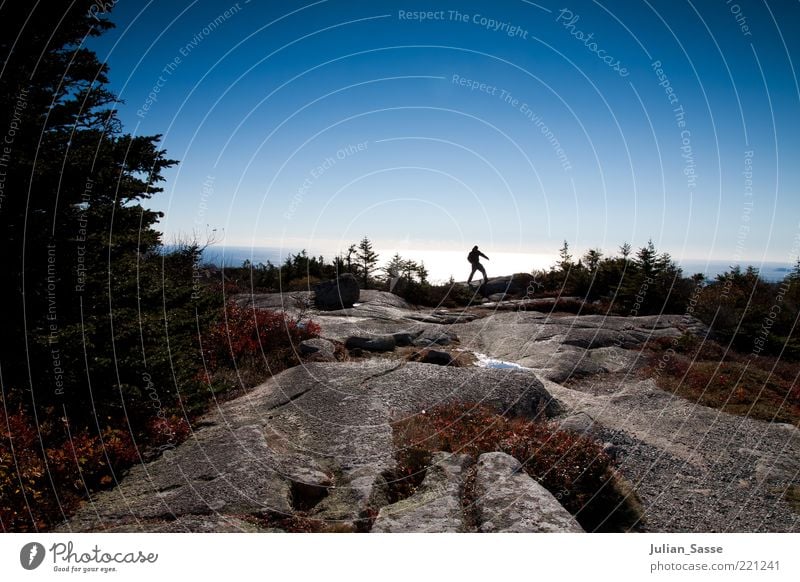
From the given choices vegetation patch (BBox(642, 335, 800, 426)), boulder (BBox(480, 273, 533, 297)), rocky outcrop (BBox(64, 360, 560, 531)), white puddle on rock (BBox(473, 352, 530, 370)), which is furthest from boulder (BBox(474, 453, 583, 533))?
boulder (BBox(480, 273, 533, 297))

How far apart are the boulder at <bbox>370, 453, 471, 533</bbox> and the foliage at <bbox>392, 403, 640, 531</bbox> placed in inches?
19.2

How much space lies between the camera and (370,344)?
55.1 feet

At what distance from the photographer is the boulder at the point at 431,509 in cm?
556

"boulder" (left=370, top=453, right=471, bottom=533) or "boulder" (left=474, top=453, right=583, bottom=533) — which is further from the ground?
"boulder" (left=474, top=453, right=583, bottom=533)

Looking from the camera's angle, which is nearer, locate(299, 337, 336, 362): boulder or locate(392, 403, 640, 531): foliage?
locate(392, 403, 640, 531): foliage

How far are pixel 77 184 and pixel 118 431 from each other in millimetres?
4269

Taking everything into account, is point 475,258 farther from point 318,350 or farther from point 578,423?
point 578,423

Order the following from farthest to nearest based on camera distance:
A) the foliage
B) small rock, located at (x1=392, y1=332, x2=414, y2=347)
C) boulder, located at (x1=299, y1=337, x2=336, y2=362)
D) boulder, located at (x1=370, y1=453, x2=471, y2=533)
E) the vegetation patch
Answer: small rock, located at (x1=392, y1=332, x2=414, y2=347) < boulder, located at (x1=299, y1=337, x2=336, y2=362) < the vegetation patch < the foliage < boulder, located at (x1=370, y1=453, x2=471, y2=533)

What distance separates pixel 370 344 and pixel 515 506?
11.4 m

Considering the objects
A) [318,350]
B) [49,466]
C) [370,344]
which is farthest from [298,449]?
[370,344]

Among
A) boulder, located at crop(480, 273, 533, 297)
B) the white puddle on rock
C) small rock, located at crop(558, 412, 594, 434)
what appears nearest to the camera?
small rock, located at crop(558, 412, 594, 434)

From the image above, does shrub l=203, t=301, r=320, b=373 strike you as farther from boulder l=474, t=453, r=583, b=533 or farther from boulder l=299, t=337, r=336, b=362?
boulder l=474, t=453, r=583, b=533

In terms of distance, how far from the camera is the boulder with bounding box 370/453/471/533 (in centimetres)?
556

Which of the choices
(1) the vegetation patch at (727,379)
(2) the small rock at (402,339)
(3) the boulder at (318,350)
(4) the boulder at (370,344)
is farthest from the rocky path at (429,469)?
(2) the small rock at (402,339)
